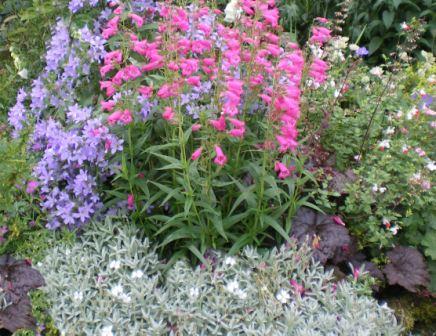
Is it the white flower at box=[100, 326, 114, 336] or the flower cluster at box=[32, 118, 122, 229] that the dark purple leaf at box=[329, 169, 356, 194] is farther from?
the white flower at box=[100, 326, 114, 336]

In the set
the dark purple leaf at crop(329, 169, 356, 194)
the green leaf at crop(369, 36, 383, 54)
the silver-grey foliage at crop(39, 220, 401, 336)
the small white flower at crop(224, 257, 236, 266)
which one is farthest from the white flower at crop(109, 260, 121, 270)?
the green leaf at crop(369, 36, 383, 54)

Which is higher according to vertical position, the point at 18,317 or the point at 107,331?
the point at 107,331

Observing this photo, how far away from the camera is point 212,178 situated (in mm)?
3023

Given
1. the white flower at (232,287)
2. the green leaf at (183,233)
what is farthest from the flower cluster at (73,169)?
the white flower at (232,287)

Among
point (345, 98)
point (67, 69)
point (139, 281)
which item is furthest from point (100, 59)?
point (345, 98)

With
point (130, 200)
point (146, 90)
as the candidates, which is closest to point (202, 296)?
point (130, 200)

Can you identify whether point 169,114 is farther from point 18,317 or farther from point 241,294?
point 18,317

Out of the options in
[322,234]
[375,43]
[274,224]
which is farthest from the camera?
[375,43]

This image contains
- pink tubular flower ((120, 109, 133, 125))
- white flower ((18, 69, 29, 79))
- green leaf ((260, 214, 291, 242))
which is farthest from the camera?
white flower ((18, 69, 29, 79))

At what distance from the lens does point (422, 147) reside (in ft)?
12.0

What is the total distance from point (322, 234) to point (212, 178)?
0.70 metres

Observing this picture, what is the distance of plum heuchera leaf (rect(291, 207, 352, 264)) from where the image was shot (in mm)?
3119

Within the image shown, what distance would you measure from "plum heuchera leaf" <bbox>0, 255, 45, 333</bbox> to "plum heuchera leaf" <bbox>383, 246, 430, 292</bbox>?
6.27 feet

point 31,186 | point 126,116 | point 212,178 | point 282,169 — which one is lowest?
point 31,186
